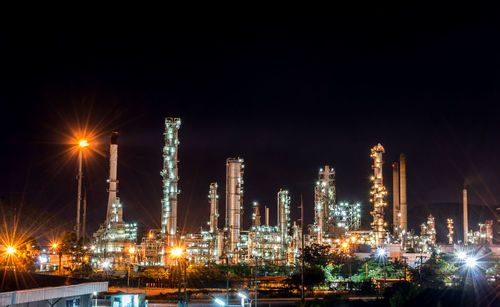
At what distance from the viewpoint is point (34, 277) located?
68.0ft

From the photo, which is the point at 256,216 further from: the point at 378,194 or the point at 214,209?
the point at 378,194

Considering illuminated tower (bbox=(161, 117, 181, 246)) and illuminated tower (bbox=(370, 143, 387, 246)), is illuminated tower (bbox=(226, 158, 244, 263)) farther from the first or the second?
illuminated tower (bbox=(370, 143, 387, 246))

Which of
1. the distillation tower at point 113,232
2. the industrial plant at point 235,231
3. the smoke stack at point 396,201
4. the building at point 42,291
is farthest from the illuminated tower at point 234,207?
the building at point 42,291

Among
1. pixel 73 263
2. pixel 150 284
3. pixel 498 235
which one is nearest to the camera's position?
pixel 150 284

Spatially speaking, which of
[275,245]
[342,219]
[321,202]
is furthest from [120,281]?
[342,219]

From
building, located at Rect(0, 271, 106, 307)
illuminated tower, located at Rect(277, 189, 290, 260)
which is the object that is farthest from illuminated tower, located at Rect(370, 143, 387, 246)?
building, located at Rect(0, 271, 106, 307)

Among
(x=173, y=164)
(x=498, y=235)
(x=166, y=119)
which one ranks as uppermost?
(x=166, y=119)

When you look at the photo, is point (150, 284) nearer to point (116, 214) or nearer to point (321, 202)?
point (116, 214)

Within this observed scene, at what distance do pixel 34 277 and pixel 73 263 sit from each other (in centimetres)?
3738

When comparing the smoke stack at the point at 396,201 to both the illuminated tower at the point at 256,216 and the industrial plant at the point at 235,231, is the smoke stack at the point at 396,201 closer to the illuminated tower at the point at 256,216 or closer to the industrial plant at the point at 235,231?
the industrial plant at the point at 235,231

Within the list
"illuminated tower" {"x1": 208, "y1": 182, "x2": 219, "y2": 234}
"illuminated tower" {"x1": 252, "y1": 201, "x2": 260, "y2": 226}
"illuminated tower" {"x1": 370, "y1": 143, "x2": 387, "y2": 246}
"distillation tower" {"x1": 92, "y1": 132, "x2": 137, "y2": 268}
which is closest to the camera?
"distillation tower" {"x1": 92, "y1": 132, "x2": 137, "y2": 268}

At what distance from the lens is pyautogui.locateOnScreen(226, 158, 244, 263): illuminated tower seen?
204 ft

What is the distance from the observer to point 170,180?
189ft

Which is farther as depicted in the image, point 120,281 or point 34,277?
point 120,281
